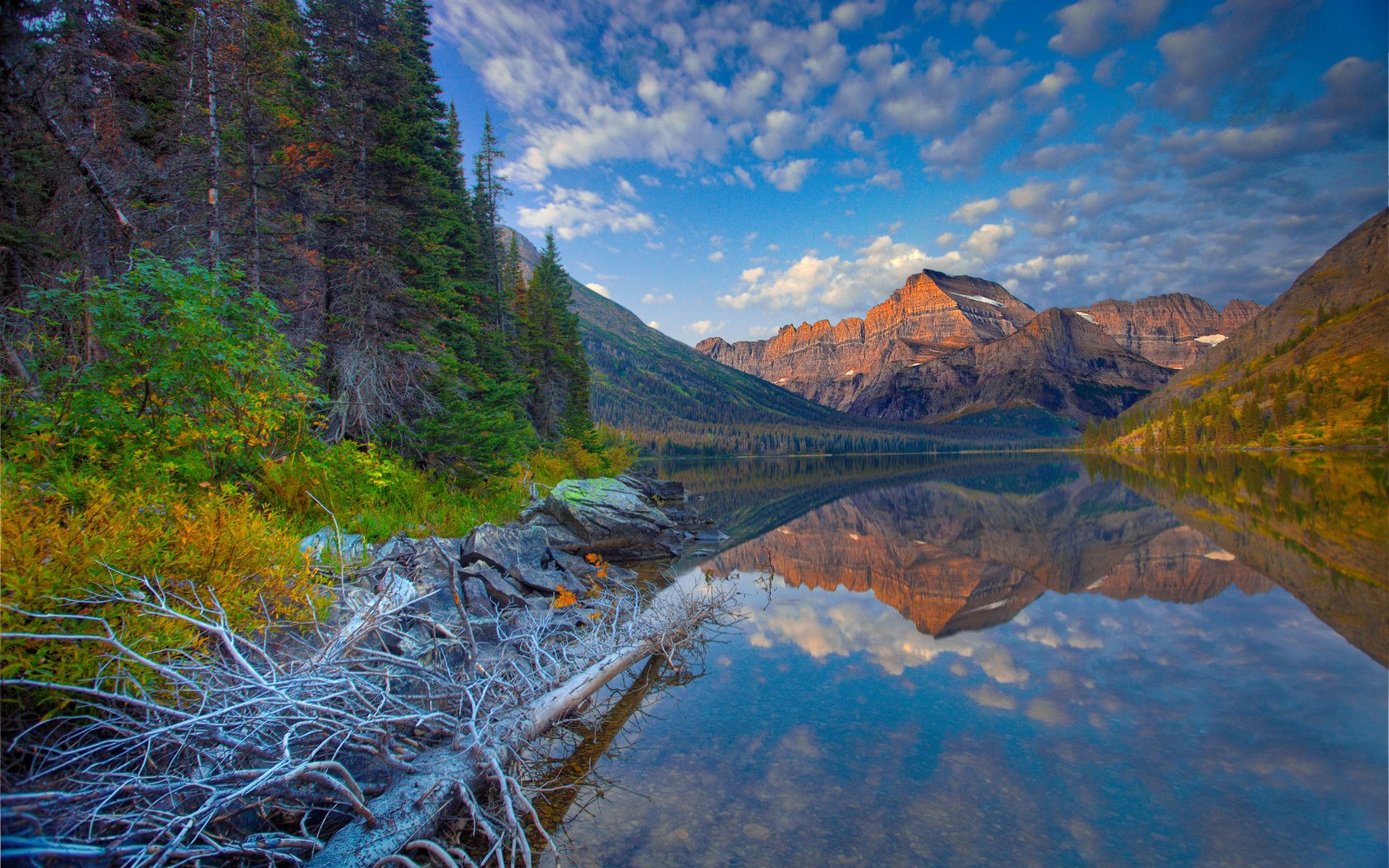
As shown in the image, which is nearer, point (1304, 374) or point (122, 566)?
point (122, 566)

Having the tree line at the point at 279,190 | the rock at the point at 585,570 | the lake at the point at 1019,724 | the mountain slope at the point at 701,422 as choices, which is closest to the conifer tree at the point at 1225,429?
the mountain slope at the point at 701,422

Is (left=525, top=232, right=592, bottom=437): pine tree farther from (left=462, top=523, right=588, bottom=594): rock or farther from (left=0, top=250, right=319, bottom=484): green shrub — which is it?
(left=0, top=250, right=319, bottom=484): green shrub

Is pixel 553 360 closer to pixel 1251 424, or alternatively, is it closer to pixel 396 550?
pixel 396 550

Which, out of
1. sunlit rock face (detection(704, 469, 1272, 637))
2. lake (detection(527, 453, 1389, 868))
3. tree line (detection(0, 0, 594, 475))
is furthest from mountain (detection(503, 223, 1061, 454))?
lake (detection(527, 453, 1389, 868))

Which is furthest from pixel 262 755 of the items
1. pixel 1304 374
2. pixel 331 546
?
pixel 1304 374

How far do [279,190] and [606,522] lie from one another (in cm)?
1259

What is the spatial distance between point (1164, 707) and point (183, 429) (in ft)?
44.6

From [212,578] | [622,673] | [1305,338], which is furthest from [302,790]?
[1305,338]

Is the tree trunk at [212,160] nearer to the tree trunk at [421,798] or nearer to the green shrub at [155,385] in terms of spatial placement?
the green shrub at [155,385]

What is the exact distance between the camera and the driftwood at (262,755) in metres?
3.15

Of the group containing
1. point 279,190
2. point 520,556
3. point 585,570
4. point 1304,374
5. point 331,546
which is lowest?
point 585,570

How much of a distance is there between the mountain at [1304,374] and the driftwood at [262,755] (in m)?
92.6

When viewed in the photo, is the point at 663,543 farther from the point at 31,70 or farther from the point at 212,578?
the point at 31,70

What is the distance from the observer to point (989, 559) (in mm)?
17594
